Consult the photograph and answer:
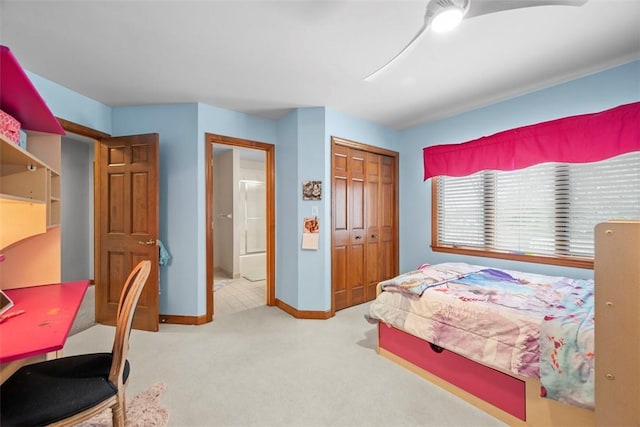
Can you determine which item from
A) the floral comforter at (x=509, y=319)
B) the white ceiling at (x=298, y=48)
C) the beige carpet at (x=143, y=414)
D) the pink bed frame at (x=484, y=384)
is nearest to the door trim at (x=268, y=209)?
the white ceiling at (x=298, y=48)

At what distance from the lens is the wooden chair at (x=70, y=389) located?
101cm

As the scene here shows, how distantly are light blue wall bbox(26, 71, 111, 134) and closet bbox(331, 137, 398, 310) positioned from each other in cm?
254

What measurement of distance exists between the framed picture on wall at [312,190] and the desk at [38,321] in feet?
6.83

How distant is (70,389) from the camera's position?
3.70 ft

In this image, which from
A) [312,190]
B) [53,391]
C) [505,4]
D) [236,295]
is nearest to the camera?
[53,391]

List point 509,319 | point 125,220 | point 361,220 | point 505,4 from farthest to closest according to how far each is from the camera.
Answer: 1. point 361,220
2. point 125,220
3. point 509,319
4. point 505,4

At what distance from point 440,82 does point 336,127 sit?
1.20m

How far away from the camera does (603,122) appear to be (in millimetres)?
2248

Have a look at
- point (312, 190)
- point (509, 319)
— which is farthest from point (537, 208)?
point (312, 190)

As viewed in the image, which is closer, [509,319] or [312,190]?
[509,319]

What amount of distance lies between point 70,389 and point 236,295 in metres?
2.94

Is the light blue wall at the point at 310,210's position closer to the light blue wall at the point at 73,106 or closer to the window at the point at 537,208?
the window at the point at 537,208

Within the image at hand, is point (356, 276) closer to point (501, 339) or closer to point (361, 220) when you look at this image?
point (361, 220)

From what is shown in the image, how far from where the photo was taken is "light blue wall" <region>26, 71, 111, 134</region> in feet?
7.80
